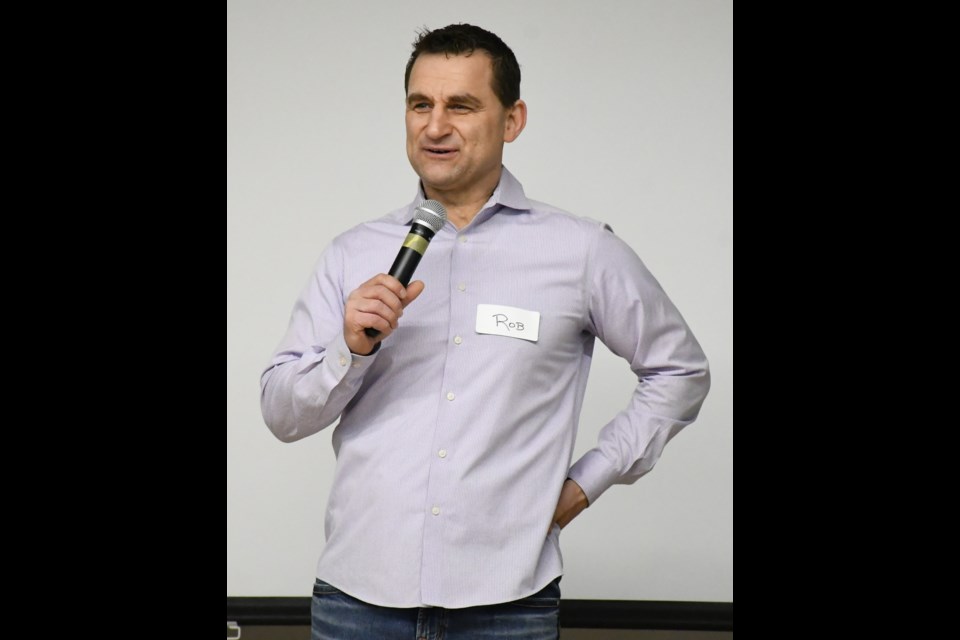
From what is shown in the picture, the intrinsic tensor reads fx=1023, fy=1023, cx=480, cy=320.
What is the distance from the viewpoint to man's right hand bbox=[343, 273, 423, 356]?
166 centimetres

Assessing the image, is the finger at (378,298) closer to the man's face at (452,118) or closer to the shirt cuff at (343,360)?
the shirt cuff at (343,360)

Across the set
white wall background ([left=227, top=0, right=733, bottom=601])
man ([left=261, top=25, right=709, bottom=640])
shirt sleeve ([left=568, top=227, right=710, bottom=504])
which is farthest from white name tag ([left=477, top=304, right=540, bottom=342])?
white wall background ([left=227, top=0, right=733, bottom=601])

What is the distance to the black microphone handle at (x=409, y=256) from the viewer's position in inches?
66.2

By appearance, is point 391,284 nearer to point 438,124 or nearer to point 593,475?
point 438,124

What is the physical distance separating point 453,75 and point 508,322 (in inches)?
19.4

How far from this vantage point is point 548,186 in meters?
3.23

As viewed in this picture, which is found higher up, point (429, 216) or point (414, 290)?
point (429, 216)

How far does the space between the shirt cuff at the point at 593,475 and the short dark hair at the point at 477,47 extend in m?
0.73

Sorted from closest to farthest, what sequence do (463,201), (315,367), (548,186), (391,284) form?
(391,284) < (315,367) < (463,201) < (548,186)

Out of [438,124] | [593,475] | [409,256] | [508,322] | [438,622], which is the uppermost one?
[438,124]

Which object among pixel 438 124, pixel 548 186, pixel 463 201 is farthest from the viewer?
pixel 548 186

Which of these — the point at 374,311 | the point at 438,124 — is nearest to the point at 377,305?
the point at 374,311
